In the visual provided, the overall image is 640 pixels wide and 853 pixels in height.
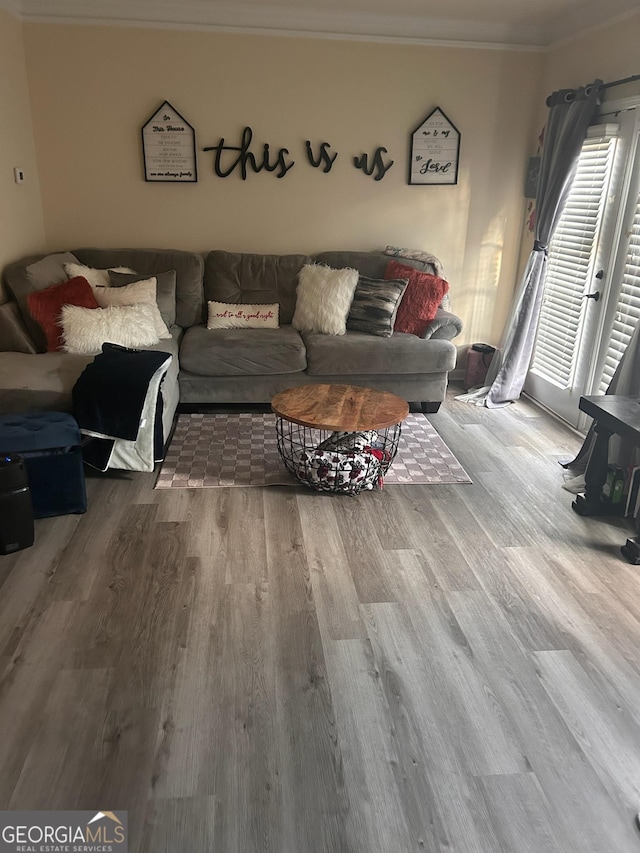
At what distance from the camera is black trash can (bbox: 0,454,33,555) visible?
259cm

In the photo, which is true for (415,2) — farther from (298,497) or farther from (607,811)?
(607,811)

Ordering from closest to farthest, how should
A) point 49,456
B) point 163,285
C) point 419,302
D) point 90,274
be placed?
point 49,456
point 90,274
point 163,285
point 419,302

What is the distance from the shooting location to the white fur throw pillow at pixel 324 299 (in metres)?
4.52

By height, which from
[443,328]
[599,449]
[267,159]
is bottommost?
[599,449]

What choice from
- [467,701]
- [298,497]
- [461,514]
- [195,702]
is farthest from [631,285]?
[195,702]

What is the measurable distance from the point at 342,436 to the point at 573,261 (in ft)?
6.84

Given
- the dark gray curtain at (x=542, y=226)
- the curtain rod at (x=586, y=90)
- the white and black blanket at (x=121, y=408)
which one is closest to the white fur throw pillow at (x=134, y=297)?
the white and black blanket at (x=121, y=408)

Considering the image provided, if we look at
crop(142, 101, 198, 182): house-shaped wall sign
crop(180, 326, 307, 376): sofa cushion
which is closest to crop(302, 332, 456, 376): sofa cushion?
crop(180, 326, 307, 376): sofa cushion

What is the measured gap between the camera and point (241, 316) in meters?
4.61

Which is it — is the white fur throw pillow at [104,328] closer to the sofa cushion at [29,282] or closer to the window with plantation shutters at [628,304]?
the sofa cushion at [29,282]

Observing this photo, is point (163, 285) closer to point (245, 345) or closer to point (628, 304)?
point (245, 345)

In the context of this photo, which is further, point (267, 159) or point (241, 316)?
point (267, 159)

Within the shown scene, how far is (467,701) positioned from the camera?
198cm

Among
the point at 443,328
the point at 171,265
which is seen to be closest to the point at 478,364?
the point at 443,328
